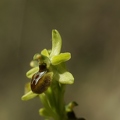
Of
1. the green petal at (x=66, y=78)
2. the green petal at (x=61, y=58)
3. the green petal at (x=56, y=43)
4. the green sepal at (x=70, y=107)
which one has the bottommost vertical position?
the green sepal at (x=70, y=107)

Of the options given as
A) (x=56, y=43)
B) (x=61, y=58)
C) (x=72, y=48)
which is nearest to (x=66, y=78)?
(x=61, y=58)

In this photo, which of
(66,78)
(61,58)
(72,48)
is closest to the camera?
(66,78)

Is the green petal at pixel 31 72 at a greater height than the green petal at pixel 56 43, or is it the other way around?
the green petal at pixel 56 43

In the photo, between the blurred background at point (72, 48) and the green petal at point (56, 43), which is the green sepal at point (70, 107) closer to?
the green petal at point (56, 43)

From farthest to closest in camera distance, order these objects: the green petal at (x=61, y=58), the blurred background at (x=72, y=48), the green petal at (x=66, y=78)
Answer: the blurred background at (x=72, y=48) → the green petal at (x=61, y=58) → the green petal at (x=66, y=78)

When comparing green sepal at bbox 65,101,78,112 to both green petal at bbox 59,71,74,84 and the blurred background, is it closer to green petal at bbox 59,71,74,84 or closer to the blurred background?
green petal at bbox 59,71,74,84

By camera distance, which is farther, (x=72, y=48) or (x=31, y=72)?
(x=72, y=48)

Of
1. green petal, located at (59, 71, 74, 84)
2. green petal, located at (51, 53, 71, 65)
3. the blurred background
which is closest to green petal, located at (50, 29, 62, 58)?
green petal, located at (51, 53, 71, 65)

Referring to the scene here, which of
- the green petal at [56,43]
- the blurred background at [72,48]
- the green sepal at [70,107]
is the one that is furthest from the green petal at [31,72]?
the blurred background at [72,48]

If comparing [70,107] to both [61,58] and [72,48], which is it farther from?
[72,48]
